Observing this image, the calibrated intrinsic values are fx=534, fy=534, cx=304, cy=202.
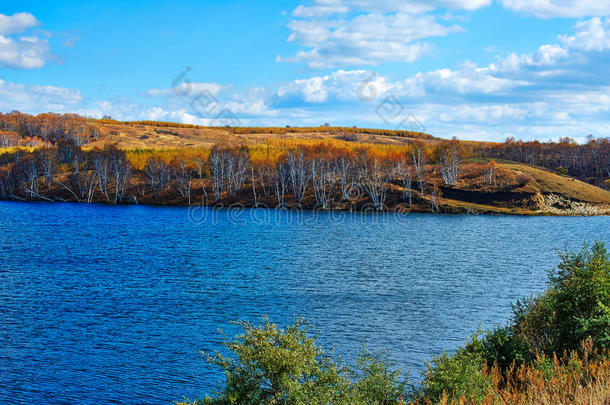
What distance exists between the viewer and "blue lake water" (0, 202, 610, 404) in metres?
33.8

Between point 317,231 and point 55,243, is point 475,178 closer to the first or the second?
point 317,231

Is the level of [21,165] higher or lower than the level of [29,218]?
higher

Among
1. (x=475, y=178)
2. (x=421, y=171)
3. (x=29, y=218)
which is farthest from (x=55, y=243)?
(x=475, y=178)

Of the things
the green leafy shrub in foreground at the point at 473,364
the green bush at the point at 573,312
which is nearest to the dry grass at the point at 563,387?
the green leafy shrub in foreground at the point at 473,364

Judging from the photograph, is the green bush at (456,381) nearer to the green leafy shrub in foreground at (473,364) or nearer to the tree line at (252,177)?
the green leafy shrub in foreground at (473,364)

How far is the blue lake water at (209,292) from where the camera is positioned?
33.8 meters

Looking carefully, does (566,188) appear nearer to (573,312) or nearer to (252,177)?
(252,177)

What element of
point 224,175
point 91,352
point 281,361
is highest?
point 224,175

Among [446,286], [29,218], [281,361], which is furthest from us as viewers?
[29,218]

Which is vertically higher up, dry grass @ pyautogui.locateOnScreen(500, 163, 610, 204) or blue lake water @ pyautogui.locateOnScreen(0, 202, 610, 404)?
dry grass @ pyautogui.locateOnScreen(500, 163, 610, 204)

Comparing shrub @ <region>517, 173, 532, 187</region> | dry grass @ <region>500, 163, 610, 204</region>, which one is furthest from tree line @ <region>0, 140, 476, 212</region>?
dry grass @ <region>500, 163, 610, 204</region>

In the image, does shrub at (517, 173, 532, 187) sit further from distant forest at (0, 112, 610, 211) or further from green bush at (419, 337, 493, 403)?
green bush at (419, 337, 493, 403)

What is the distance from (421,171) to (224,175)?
62.8 m

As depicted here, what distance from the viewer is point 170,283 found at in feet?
190
